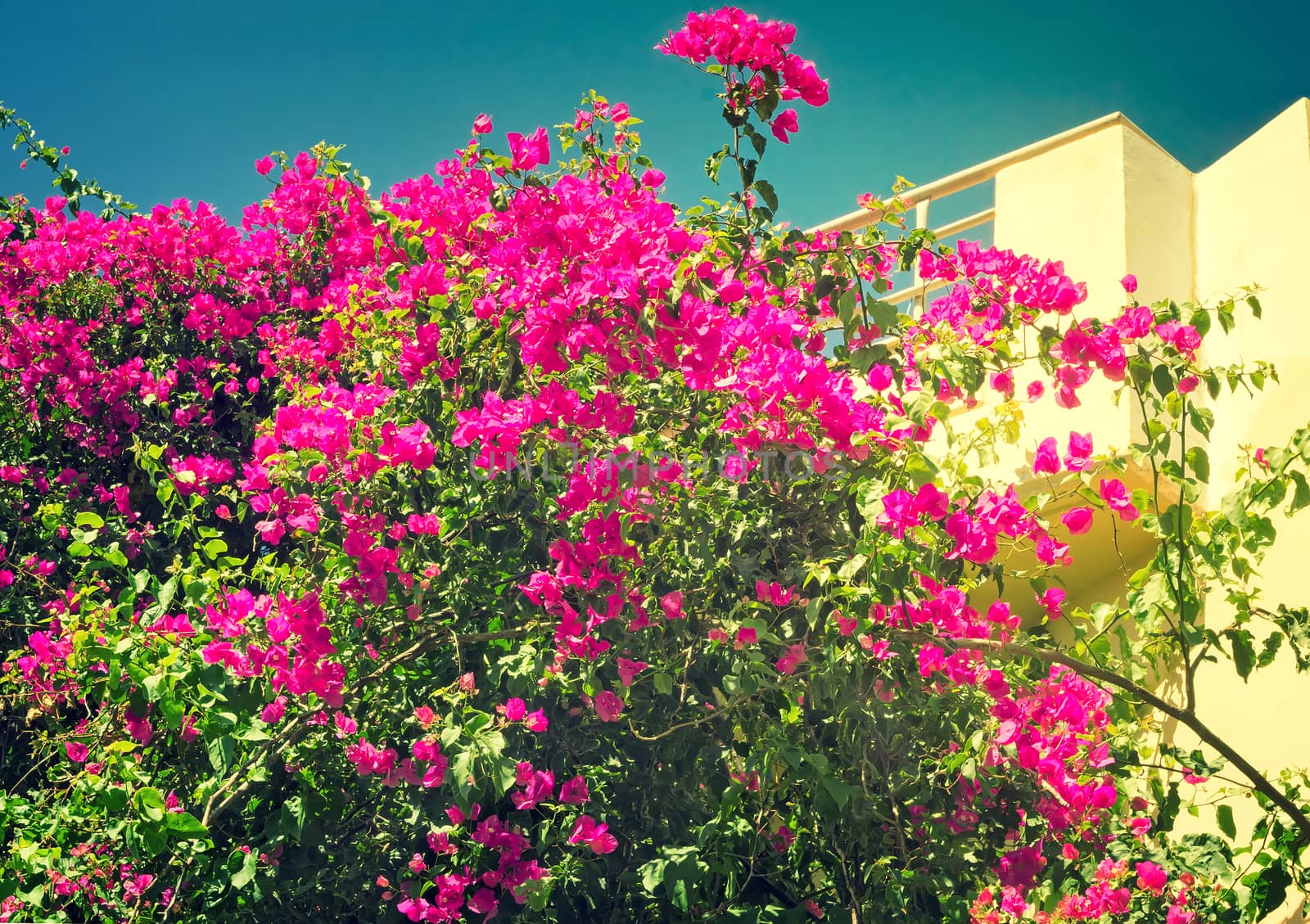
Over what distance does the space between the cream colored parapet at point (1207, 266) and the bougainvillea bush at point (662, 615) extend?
4.70ft

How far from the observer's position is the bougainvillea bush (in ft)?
8.41

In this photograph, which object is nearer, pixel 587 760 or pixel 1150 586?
pixel 1150 586

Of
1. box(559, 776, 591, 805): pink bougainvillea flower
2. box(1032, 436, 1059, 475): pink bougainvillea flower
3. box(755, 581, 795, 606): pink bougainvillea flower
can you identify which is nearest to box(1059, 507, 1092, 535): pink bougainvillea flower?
box(1032, 436, 1059, 475): pink bougainvillea flower

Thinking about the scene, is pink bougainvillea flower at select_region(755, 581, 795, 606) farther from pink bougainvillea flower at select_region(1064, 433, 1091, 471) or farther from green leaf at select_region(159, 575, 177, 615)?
green leaf at select_region(159, 575, 177, 615)

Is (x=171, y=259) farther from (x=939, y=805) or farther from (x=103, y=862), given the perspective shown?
(x=939, y=805)

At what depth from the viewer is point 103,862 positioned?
3.17 metres

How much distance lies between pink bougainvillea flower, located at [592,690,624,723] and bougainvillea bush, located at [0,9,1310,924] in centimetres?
1

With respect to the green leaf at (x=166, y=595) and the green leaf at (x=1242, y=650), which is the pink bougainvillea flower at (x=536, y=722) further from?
the green leaf at (x=1242, y=650)

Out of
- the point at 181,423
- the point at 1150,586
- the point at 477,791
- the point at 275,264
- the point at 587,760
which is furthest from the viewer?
the point at 275,264

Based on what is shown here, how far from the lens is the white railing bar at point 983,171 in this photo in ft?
20.2

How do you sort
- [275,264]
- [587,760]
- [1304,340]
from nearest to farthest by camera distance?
[587,760] < [1304,340] < [275,264]

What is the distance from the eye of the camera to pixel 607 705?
2.79 metres

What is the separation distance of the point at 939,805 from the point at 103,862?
246 cm

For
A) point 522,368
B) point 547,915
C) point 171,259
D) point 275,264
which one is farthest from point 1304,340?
point 171,259
